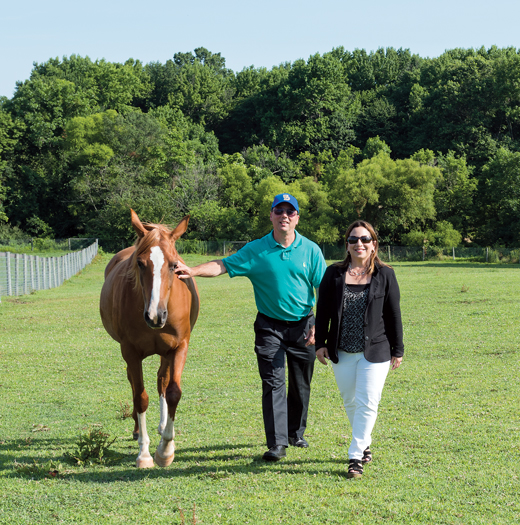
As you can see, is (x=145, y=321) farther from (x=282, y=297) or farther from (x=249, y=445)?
(x=249, y=445)

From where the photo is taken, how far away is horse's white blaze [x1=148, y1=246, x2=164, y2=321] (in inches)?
183

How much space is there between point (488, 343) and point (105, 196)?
5766cm

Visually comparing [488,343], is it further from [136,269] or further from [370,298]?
[136,269]

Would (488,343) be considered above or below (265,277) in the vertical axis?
below

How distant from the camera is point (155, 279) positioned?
4.81 meters

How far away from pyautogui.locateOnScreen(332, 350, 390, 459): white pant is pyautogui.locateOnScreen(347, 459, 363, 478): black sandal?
0.13 ft


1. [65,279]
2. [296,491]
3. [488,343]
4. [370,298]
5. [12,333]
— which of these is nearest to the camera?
[296,491]

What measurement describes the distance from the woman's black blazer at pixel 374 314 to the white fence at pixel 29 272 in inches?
714

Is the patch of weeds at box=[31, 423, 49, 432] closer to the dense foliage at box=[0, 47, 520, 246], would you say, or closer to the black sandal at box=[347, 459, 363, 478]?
the black sandal at box=[347, 459, 363, 478]

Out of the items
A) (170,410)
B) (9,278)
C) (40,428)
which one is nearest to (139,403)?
(170,410)

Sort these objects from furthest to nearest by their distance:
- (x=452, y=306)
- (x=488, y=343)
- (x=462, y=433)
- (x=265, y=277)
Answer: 1. (x=452, y=306)
2. (x=488, y=343)
3. (x=462, y=433)
4. (x=265, y=277)

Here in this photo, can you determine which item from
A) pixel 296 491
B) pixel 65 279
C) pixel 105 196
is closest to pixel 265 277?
pixel 296 491

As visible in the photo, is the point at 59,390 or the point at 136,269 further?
the point at 59,390

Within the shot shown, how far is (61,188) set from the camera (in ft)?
232
